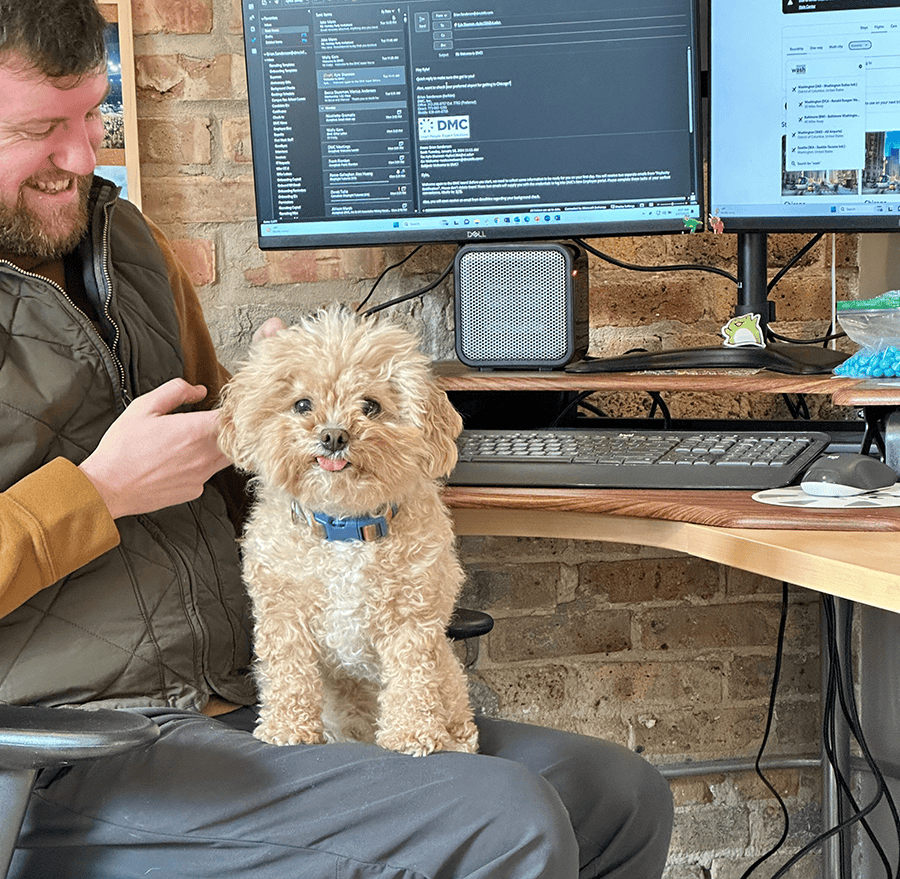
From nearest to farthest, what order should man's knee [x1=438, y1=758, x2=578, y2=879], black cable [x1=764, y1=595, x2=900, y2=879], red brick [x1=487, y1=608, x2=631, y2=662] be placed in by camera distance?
man's knee [x1=438, y1=758, x2=578, y2=879]
black cable [x1=764, y1=595, x2=900, y2=879]
red brick [x1=487, y1=608, x2=631, y2=662]

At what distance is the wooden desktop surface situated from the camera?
0.99m

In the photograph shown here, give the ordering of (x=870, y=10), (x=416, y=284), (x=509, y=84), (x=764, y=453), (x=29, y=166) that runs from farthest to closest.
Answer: (x=416, y=284) → (x=509, y=84) → (x=870, y=10) → (x=764, y=453) → (x=29, y=166)

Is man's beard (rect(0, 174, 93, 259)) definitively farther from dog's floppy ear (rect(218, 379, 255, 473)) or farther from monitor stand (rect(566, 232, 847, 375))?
monitor stand (rect(566, 232, 847, 375))

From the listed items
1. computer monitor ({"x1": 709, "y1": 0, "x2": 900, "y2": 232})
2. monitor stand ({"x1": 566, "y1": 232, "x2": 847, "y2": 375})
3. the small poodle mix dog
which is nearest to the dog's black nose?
the small poodle mix dog

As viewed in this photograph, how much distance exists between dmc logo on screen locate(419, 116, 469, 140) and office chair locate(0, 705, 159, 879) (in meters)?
1.06

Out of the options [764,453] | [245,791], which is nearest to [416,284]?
[764,453]

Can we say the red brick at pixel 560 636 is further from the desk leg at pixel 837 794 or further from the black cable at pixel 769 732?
the desk leg at pixel 837 794

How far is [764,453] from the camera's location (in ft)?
4.41

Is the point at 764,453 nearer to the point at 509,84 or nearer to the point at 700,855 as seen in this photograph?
the point at 509,84

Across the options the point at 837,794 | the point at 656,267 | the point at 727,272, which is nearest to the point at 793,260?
the point at 727,272

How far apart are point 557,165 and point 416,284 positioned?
0.38 m

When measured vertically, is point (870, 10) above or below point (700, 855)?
above

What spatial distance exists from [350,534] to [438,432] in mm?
130

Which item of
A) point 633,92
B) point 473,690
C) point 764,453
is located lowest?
point 473,690
